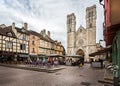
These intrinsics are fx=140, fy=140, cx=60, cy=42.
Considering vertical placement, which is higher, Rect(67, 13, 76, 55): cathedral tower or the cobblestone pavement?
Rect(67, 13, 76, 55): cathedral tower

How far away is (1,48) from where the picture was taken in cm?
2941

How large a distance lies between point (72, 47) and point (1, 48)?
47652 millimetres

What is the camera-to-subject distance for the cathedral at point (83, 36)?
217 feet

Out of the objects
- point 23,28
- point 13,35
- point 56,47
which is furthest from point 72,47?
point 13,35

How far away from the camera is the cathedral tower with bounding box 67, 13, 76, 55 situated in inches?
2889

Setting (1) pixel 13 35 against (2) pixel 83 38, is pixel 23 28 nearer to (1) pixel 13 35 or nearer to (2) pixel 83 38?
(1) pixel 13 35

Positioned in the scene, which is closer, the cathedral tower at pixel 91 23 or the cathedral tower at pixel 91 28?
the cathedral tower at pixel 91 28

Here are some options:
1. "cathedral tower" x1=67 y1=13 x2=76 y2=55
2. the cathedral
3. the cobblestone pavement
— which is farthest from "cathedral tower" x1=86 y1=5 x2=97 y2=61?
the cobblestone pavement

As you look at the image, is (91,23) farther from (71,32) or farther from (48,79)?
(48,79)

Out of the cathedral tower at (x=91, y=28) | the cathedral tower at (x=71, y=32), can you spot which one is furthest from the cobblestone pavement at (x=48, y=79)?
the cathedral tower at (x=71, y=32)

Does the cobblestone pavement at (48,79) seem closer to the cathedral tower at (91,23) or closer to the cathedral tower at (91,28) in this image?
the cathedral tower at (91,28)

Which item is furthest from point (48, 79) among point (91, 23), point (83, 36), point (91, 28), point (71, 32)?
point (71, 32)

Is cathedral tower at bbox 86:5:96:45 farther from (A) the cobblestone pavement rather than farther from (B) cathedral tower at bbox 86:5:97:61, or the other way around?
(A) the cobblestone pavement

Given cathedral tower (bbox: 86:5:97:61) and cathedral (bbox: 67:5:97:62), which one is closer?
cathedral tower (bbox: 86:5:97:61)
